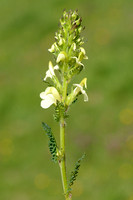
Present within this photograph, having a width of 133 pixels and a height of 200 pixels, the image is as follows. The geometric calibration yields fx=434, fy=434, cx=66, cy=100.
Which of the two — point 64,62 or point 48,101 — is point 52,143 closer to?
point 48,101

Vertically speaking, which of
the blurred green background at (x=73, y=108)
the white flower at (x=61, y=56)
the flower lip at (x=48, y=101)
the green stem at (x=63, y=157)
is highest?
the blurred green background at (x=73, y=108)

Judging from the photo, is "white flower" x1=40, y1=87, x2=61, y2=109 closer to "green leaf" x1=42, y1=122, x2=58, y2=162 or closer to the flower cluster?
the flower cluster

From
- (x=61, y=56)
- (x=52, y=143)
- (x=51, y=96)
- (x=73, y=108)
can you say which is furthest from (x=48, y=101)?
(x=73, y=108)

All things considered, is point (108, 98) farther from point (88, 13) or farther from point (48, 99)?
point (48, 99)

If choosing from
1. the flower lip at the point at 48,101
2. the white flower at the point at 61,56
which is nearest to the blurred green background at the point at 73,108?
the flower lip at the point at 48,101

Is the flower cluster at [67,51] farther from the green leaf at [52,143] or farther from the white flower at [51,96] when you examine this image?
the green leaf at [52,143]

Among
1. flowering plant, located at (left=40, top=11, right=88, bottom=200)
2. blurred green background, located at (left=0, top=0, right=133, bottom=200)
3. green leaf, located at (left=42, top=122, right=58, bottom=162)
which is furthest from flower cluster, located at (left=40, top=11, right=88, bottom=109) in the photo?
blurred green background, located at (left=0, top=0, right=133, bottom=200)

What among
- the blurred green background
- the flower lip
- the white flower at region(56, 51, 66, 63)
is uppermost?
the blurred green background

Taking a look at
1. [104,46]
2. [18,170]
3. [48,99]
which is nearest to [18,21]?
[104,46]
